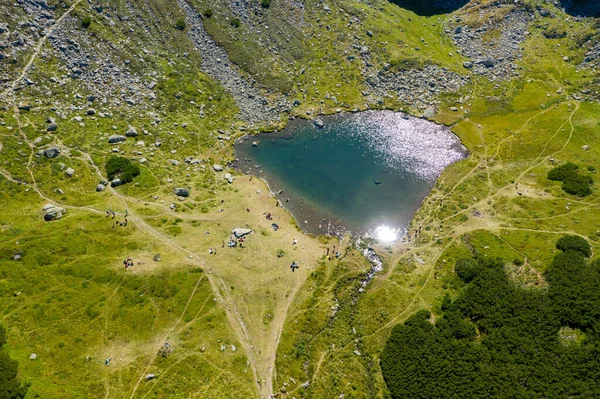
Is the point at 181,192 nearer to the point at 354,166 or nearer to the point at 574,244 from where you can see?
the point at 354,166

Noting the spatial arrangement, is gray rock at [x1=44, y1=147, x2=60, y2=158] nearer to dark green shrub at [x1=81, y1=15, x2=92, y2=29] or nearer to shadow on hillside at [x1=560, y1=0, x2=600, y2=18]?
dark green shrub at [x1=81, y1=15, x2=92, y2=29]

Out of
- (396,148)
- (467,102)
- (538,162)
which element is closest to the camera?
(538,162)

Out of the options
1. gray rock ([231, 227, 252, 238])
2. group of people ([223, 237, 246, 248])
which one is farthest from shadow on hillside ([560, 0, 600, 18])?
group of people ([223, 237, 246, 248])

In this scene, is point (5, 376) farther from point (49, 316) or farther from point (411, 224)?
point (411, 224)

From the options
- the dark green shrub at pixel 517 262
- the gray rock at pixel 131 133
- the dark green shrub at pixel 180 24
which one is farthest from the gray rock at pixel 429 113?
the gray rock at pixel 131 133

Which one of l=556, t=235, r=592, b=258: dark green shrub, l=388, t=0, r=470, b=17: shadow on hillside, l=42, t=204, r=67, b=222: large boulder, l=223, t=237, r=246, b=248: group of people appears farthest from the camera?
l=388, t=0, r=470, b=17: shadow on hillside

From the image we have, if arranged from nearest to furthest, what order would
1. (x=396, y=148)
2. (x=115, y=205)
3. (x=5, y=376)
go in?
1. (x=5, y=376)
2. (x=115, y=205)
3. (x=396, y=148)

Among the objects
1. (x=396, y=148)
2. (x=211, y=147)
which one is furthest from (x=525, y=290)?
(x=211, y=147)
